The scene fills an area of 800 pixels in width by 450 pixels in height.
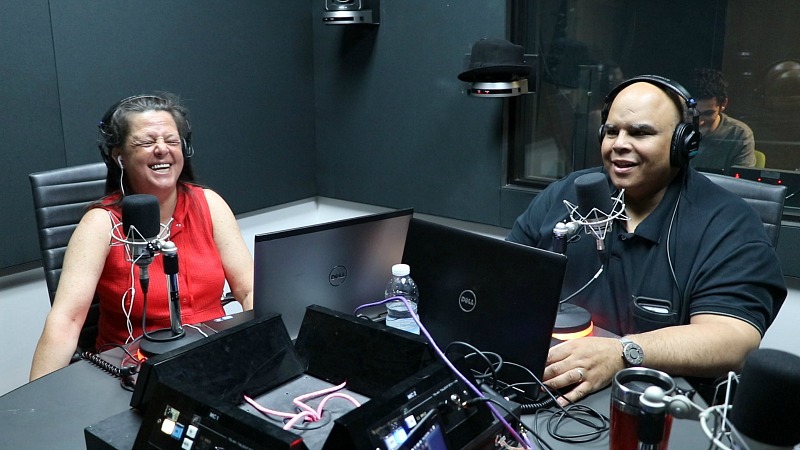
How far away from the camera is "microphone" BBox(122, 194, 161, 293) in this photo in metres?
1.46

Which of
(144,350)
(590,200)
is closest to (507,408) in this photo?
(590,200)

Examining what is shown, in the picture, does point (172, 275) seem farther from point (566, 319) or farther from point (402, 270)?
point (566, 319)

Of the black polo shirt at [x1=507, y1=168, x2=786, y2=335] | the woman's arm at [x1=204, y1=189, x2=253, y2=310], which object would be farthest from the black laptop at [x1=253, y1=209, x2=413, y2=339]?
the woman's arm at [x1=204, y1=189, x2=253, y2=310]

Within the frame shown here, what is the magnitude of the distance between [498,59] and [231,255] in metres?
1.35

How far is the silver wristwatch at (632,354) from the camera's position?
1.42 metres

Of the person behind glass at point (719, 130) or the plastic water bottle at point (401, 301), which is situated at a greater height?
the person behind glass at point (719, 130)

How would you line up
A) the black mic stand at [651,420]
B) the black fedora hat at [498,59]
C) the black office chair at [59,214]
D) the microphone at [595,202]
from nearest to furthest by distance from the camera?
the black mic stand at [651,420]
the microphone at [595,202]
the black office chair at [59,214]
the black fedora hat at [498,59]

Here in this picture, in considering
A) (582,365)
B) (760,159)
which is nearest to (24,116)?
(582,365)

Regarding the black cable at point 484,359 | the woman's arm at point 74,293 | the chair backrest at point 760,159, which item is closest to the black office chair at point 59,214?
the woman's arm at point 74,293

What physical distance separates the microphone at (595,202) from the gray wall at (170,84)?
211 cm

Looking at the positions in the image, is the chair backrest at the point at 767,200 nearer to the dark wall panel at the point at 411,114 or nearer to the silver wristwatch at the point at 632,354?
the silver wristwatch at the point at 632,354

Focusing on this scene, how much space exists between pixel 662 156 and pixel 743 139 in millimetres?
1038

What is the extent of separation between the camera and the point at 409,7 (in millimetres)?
3324

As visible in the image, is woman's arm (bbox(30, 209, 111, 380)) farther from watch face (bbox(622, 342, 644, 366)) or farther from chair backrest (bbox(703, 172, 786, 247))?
chair backrest (bbox(703, 172, 786, 247))
